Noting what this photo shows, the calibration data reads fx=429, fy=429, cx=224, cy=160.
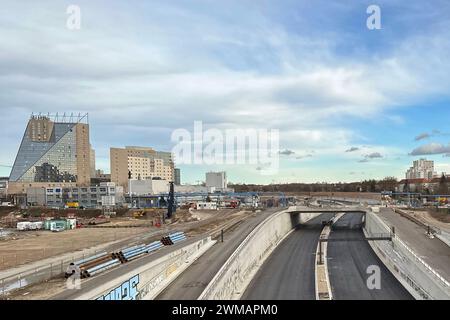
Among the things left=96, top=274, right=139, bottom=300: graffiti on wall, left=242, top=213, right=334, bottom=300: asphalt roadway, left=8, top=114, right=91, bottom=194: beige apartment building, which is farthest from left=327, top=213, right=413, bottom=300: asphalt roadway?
left=8, top=114, right=91, bottom=194: beige apartment building

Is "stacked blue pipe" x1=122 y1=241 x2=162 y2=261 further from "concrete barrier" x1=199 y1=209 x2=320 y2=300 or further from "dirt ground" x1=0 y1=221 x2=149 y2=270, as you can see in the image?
"dirt ground" x1=0 y1=221 x2=149 y2=270

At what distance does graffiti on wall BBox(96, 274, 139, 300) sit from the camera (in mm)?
21300

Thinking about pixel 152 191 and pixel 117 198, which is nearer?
pixel 117 198

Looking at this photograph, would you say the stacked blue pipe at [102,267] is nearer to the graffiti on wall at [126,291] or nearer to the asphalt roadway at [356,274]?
the graffiti on wall at [126,291]

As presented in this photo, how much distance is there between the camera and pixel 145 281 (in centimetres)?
2556

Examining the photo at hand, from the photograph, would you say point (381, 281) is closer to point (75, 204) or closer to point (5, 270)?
point (5, 270)

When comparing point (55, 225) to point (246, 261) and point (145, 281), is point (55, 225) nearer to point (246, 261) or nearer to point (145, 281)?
point (246, 261)

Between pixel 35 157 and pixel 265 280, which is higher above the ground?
pixel 35 157

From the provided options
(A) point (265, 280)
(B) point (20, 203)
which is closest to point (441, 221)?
(A) point (265, 280)

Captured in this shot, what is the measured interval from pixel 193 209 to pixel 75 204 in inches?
1813

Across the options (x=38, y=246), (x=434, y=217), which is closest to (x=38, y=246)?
(x=38, y=246)

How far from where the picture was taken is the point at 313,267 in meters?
45.9
